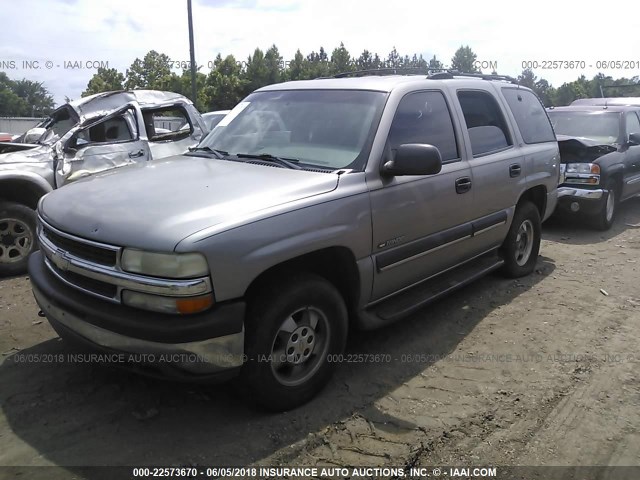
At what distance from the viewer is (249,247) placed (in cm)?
273

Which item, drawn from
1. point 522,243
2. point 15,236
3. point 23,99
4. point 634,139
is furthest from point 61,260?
point 23,99

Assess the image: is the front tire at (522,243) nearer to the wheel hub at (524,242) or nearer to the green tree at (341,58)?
the wheel hub at (524,242)

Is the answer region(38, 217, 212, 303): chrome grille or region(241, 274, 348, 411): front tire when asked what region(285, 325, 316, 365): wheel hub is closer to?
region(241, 274, 348, 411): front tire

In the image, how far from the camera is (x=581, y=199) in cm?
786

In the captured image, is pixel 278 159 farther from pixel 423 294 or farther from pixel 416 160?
pixel 423 294

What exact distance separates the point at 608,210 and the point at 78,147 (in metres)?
7.43

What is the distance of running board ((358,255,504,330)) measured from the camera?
3633 millimetres

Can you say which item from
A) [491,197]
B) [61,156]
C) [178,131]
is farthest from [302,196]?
[178,131]

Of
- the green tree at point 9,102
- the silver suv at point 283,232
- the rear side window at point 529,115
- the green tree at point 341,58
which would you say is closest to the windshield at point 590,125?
the rear side window at point 529,115

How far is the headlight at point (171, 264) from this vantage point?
2.56 meters

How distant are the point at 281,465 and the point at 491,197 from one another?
298 centimetres

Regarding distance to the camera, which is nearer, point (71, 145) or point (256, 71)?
point (71, 145)

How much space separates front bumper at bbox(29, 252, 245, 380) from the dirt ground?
0.46 metres

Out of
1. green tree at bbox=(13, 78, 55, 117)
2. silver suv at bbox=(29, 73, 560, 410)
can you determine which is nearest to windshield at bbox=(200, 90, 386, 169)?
silver suv at bbox=(29, 73, 560, 410)
